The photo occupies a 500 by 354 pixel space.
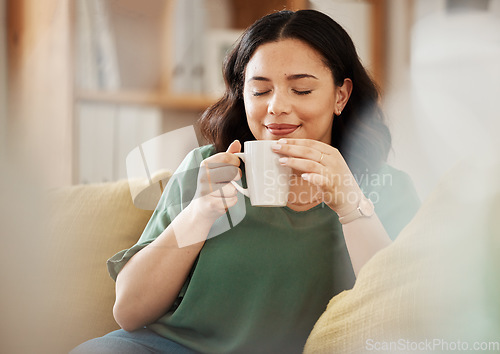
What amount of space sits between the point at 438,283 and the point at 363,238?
95mm

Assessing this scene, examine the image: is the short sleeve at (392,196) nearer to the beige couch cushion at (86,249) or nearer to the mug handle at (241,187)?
the mug handle at (241,187)

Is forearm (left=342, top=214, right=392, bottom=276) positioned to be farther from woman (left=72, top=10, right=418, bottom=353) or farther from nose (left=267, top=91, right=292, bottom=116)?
nose (left=267, top=91, right=292, bottom=116)

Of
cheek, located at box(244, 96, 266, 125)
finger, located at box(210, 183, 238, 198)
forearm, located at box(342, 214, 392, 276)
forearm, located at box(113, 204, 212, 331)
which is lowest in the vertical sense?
forearm, located at box(113, 204, 212, 331)

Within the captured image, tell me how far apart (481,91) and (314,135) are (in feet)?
0.58

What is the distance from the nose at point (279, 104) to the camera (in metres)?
0.46

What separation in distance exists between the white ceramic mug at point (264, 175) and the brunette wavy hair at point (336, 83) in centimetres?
5

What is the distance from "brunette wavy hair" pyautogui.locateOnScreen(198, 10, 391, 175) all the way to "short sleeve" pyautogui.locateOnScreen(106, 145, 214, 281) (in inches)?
1.1

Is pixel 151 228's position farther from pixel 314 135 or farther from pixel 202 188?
pixel 314 135

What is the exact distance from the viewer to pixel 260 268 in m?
0.54

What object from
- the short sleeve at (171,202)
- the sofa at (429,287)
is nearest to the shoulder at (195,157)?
the short sleeve at (171,202)

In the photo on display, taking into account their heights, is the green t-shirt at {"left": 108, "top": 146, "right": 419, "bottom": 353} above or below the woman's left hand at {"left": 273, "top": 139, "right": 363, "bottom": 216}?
below

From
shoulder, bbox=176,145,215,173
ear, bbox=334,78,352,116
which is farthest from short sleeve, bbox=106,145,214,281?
ear, bbox=334,78,352,116

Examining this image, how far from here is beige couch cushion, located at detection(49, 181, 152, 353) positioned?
0.49 metres

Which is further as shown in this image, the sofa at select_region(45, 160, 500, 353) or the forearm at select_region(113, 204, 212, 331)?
the forearm at select_region(113, 204, 212, 331)
